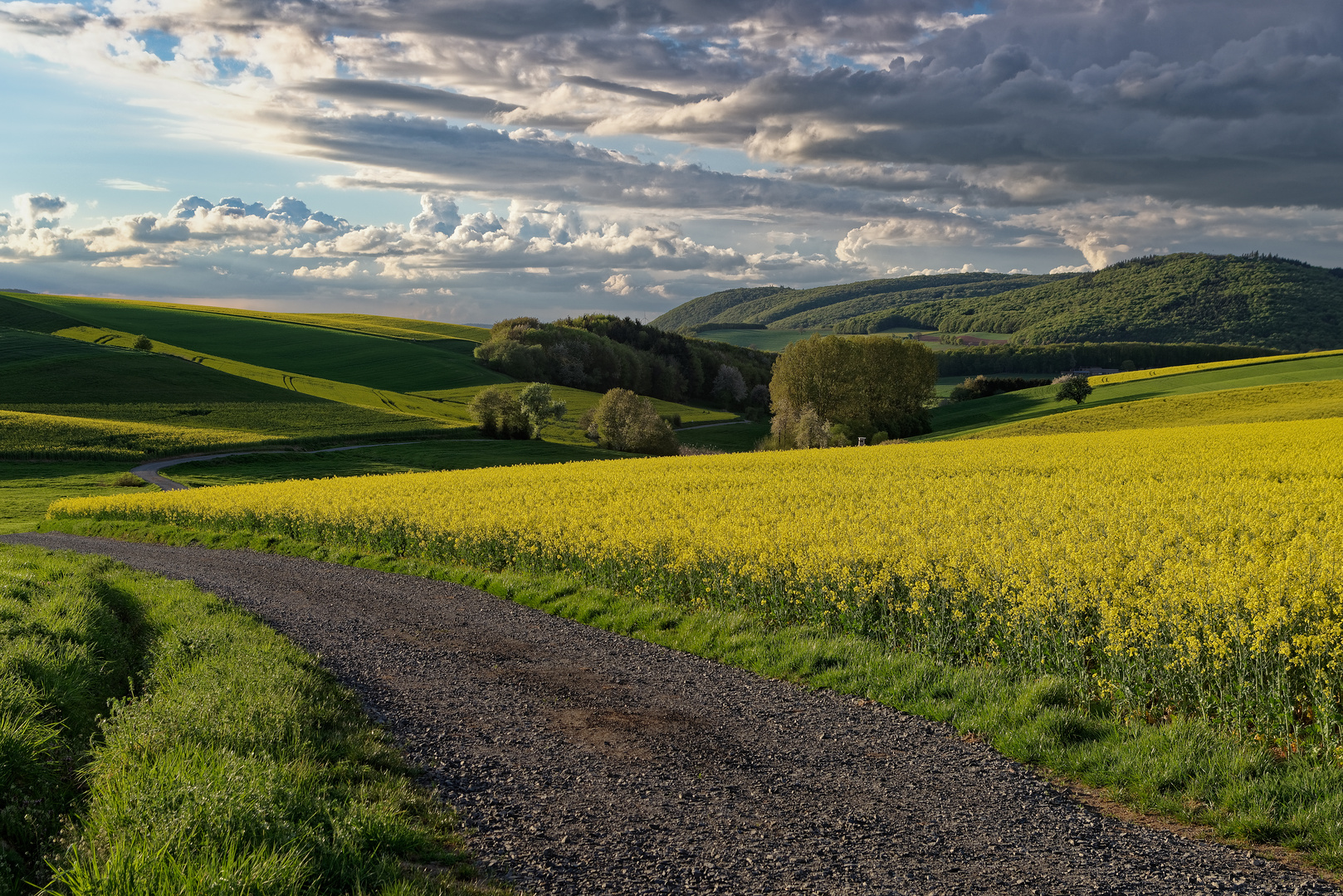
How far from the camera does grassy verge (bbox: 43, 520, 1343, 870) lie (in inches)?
268

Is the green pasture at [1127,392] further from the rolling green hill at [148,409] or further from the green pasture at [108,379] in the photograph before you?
the green pasture at [108,379]

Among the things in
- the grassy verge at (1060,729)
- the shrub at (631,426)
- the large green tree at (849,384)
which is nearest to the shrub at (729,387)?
the large green tree at (849,384)

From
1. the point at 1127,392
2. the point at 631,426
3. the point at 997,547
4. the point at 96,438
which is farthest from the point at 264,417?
the point at 1127,392

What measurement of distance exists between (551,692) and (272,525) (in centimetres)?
2165

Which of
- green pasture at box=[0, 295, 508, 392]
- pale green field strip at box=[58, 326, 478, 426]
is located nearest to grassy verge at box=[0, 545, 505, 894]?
pale green field strip at box=[58, 326, 478, 426]

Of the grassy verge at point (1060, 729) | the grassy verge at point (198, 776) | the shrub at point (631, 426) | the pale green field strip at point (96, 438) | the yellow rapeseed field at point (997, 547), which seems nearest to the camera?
the grassy verge at point (198, 776)

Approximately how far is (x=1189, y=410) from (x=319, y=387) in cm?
9055

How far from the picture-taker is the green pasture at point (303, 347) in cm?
11250

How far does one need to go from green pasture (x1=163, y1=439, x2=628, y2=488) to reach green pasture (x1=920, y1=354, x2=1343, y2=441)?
Result: 109ft

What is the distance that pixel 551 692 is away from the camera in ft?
34.1

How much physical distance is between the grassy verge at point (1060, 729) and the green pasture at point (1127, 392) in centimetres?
6029

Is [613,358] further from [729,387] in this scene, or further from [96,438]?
[96,438]

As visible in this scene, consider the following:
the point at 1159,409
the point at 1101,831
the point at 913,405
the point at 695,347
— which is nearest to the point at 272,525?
the point at 1101,831

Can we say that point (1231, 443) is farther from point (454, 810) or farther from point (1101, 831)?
point (454, 810)
